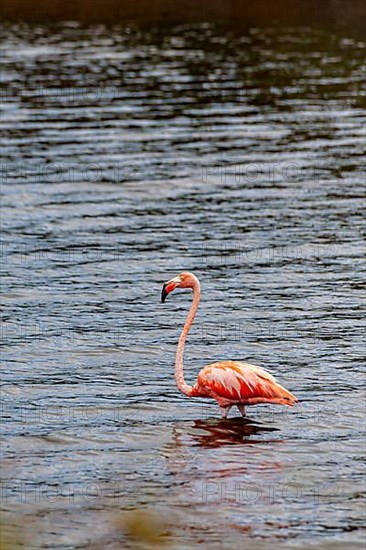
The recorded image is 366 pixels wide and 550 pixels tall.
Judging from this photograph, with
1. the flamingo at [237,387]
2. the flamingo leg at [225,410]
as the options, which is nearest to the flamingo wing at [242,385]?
the flamingo at [237,387]

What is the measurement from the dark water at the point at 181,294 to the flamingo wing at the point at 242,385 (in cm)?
37

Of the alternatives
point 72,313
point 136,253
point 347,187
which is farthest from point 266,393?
point 347,187

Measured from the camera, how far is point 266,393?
13.7 metres

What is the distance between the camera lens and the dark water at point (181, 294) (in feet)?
39.7

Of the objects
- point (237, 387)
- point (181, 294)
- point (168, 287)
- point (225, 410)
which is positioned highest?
point (168, 287)

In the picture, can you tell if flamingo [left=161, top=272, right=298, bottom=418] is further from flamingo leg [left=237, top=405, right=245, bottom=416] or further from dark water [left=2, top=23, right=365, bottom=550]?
dark water [left=2, top=23, right=365, bottom=550]

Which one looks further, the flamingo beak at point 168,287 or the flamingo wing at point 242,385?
the flamingo beak at point 168,287

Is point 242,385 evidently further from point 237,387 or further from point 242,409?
point 242,409

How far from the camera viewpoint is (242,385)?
13.8 meters

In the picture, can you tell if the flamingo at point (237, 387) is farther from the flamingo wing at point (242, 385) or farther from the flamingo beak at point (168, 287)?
the flamingo beak at point (168, 287)

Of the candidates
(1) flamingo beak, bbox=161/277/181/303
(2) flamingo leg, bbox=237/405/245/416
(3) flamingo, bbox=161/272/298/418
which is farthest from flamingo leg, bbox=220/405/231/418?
(1) flamingo beak, bbox=161/277/181/303

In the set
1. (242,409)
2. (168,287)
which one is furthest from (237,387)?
(168,287)

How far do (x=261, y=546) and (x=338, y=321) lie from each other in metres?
6.78

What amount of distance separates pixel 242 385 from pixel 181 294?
226 inches
